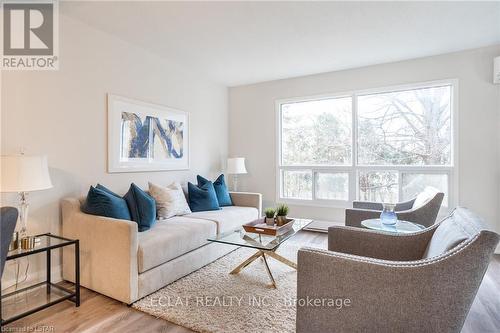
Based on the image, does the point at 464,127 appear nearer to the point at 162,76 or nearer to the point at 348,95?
the point at 348,95

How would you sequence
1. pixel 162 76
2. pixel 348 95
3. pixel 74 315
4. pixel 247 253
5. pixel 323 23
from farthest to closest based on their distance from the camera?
pixel 348 95 → pixel 162 76 → pixel 247 253 → pixel 323 23 → pixel 74 315

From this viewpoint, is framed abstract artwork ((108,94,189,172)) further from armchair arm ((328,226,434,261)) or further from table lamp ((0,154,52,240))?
armchair arm ((328,226,434,261))

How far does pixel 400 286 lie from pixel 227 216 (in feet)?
7.53

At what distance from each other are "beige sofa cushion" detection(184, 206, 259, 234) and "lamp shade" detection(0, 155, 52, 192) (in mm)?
1596

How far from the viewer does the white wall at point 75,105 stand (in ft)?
7.50

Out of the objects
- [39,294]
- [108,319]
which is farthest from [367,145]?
[39,294]

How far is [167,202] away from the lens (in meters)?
3.09

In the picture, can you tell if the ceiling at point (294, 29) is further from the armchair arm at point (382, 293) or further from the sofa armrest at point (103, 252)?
the armchair arm at point (382, 293)

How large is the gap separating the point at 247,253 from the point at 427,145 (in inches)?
111

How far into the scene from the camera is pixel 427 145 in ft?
12.0

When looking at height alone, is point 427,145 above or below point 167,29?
below

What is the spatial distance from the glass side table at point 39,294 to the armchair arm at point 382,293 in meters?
1.79

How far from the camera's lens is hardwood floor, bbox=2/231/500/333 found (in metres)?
1.82

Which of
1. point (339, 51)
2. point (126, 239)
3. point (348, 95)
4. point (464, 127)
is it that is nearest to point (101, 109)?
point (126, 239)
